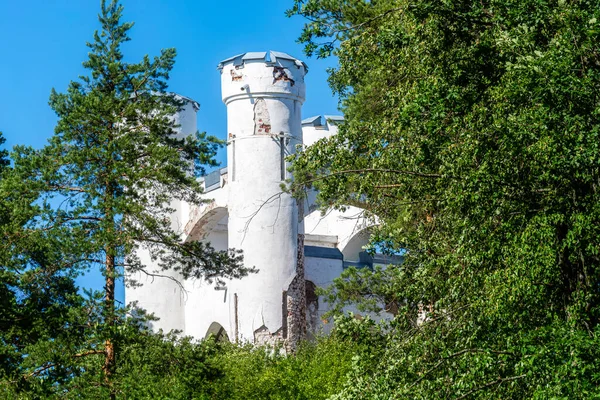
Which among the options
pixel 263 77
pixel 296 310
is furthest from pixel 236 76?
pixel 296 310

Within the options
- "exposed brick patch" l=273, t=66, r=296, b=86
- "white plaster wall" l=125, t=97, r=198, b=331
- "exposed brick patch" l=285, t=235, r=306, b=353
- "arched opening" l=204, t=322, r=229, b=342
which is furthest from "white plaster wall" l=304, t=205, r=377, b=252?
"exposed brick patch" l=273, t=66, r=296, b=86

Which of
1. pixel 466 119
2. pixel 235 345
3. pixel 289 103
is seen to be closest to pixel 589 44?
pixel 466 119

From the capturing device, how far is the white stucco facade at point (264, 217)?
24.6 m

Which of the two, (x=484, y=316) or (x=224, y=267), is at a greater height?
(x=224, y=267)

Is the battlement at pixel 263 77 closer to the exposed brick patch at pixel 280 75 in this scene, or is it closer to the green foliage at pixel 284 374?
the exposed brick patch at pixel 280 75

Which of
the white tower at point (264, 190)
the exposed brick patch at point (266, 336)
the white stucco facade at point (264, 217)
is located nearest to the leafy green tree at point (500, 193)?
the white stucco facade at point (264, 217)

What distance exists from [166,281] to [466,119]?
19.7 meters

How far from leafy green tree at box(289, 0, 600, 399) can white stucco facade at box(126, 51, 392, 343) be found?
1268 centimetres

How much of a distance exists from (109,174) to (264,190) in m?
9.15

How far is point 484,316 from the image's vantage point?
9.46 metres

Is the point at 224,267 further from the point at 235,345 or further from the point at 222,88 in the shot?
the point at 222,88

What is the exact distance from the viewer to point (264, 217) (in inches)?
985

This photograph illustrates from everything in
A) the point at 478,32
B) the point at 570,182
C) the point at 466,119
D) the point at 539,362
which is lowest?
the point at 539,362

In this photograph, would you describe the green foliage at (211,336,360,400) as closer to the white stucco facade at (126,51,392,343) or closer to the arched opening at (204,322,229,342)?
the white stucco facade at (126,51,392,343)
